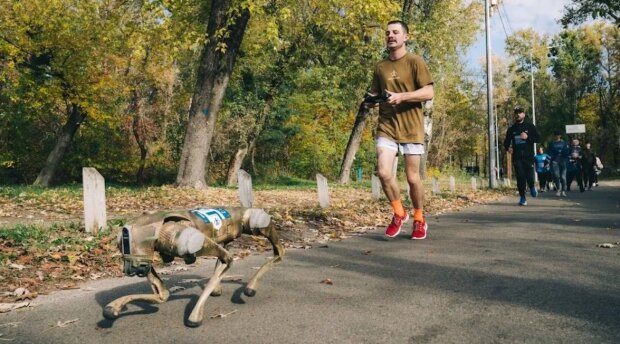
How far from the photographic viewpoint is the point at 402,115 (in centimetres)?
620

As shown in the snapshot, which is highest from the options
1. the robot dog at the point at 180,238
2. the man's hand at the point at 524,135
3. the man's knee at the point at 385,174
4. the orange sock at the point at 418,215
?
the man's hand at the point at 524,135

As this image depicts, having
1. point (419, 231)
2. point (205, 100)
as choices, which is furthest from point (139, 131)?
point (419, 231)

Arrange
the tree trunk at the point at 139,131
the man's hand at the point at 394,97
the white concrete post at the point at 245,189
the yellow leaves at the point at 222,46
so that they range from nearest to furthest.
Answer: the man's hand at the point at 394,97
the white concrete post at the point at 245,189
the yellow leaves at the point at 222,46
the tree trunk at the point at 139,131

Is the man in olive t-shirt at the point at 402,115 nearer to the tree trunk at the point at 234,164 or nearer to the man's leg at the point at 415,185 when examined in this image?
the man's leg at the point at 415,185

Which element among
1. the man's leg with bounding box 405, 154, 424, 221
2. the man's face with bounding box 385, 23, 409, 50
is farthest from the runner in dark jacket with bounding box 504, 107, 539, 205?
the man's face with bounding box 385, 23, 409, 50

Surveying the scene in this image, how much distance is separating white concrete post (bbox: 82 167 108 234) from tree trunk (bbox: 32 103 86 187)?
71.1ft

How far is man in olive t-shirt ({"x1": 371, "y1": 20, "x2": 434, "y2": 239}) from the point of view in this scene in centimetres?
611

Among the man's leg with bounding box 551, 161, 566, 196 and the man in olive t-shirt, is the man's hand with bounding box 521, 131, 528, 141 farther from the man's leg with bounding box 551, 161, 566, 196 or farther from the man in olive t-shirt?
the man in olive t-shirt

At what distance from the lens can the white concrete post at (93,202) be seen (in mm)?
6613

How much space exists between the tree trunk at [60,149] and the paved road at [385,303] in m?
24.4

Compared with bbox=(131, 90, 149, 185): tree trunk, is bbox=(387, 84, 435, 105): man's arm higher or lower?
lower

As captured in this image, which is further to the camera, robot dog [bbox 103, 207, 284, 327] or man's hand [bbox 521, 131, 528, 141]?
man's hand [bbox 521, 131, 528, 141]

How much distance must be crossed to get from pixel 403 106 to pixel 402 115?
11 centimetres

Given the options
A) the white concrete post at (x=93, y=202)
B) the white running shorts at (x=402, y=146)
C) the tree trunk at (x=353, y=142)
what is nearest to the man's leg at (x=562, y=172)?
the tree trunk at (x=353, y=142)
